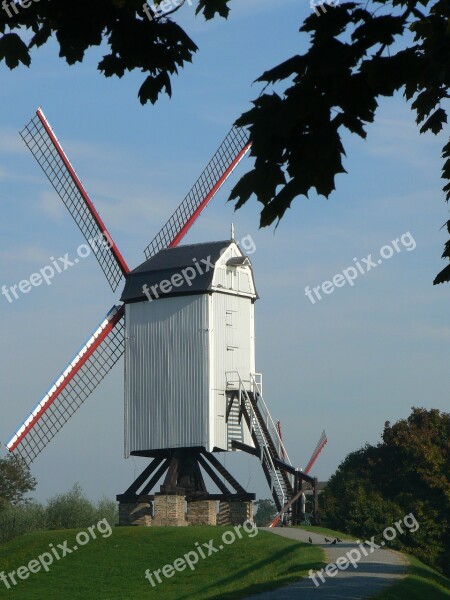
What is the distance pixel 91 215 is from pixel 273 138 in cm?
3688

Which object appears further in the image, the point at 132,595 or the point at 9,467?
the point at 9,467

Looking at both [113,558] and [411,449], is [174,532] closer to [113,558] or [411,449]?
[113,558]

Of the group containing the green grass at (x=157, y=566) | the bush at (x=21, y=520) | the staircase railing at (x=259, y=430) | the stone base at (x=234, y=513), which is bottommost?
the green grass at (x=157, y=566)

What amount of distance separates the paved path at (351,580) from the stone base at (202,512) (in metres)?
6.97

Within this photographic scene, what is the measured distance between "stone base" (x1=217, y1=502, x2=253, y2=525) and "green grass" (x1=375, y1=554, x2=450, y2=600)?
1011cm

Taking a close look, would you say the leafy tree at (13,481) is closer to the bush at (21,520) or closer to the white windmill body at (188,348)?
the bush at (21,520)

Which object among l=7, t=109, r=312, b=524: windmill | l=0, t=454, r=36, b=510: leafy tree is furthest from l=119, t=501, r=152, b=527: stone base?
l=0, t=454, r=36, b=510: leafy tree

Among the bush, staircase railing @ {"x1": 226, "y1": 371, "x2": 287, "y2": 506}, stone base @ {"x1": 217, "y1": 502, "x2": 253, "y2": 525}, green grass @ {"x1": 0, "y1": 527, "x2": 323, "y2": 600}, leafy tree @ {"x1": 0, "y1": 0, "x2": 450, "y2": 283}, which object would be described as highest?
the bush

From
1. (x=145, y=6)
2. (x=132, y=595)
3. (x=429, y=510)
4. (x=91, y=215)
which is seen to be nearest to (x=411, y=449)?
(x=429, y=510)

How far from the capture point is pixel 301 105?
5648mm

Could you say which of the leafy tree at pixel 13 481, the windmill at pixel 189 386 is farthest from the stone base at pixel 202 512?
Result: the leafy tree at pixel 13 481

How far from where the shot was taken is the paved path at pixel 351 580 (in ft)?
74.3

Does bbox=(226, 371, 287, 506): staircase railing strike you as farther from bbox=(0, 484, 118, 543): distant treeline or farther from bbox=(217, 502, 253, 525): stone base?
bbox=(0, 484, 118, 543): distant treeline

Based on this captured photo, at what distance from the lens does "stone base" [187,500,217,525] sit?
38.1 meters
